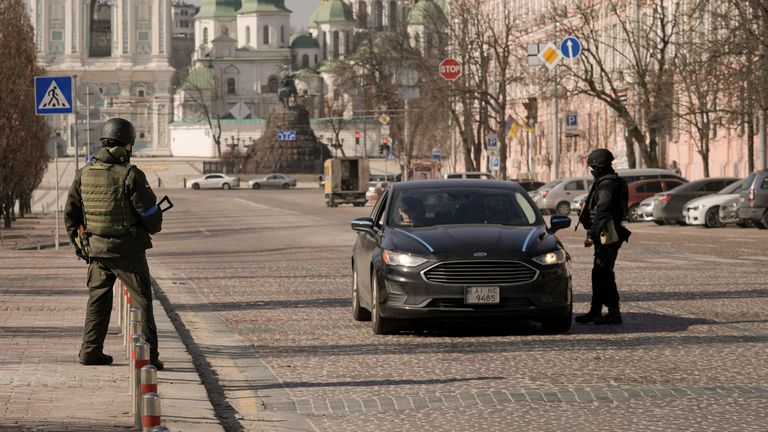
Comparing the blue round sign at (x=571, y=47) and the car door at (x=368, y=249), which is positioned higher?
the blue round sign at (x=571, y=47)

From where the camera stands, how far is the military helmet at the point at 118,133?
12.4 meters

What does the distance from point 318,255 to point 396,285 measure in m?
16.7

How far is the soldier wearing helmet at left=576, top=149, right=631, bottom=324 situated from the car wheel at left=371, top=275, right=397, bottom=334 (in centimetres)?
204

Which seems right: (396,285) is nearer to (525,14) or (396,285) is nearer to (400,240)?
(400,240)

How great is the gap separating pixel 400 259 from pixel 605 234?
225 cm

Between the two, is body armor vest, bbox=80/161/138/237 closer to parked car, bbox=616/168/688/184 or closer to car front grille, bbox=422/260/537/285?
car front grille, bbox=422/260/537/285

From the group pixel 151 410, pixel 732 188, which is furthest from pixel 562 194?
pixel 151 410

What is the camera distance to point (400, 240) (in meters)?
15.6

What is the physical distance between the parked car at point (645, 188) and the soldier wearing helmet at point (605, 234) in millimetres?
37502

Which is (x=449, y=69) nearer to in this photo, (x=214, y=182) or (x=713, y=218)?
(x=713, y=218)

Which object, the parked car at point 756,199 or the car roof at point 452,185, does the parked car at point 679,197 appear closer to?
the parked car at point 756,199

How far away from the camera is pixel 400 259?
15.3 metres

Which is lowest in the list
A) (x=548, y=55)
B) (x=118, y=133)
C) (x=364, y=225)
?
(x=364, y=225)

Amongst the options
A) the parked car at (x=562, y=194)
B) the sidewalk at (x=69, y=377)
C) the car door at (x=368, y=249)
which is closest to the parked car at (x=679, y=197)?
the parked car at (x=562, y=194)
